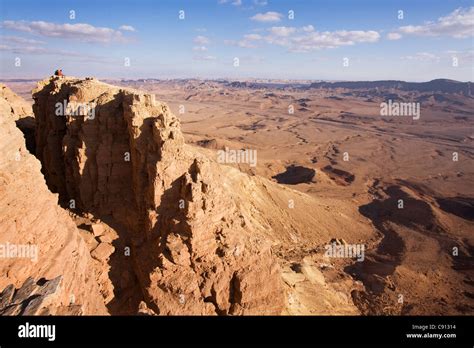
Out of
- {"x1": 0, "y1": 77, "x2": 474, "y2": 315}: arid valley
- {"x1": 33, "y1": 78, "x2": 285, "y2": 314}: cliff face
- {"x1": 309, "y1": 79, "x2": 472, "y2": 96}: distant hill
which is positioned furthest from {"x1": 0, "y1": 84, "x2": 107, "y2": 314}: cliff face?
{"x1": 309, "y1": 79, "x2": 472, "y2": 96}: distant hill

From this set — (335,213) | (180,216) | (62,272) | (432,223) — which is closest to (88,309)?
(62,272)

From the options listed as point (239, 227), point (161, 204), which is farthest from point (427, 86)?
point (161, 204)

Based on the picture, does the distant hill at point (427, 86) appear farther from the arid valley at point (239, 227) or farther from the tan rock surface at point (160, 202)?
the tan rock surface at point (160, 202)

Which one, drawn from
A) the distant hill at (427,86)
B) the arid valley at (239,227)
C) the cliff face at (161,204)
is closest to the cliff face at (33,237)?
the arid valley at (239,227)

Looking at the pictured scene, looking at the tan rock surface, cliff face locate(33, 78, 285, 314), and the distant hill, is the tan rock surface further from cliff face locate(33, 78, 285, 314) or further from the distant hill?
the distant hill

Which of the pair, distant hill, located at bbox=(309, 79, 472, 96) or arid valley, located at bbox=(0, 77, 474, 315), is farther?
distant hill, located at bbox=(309, 79, 472, 96)
